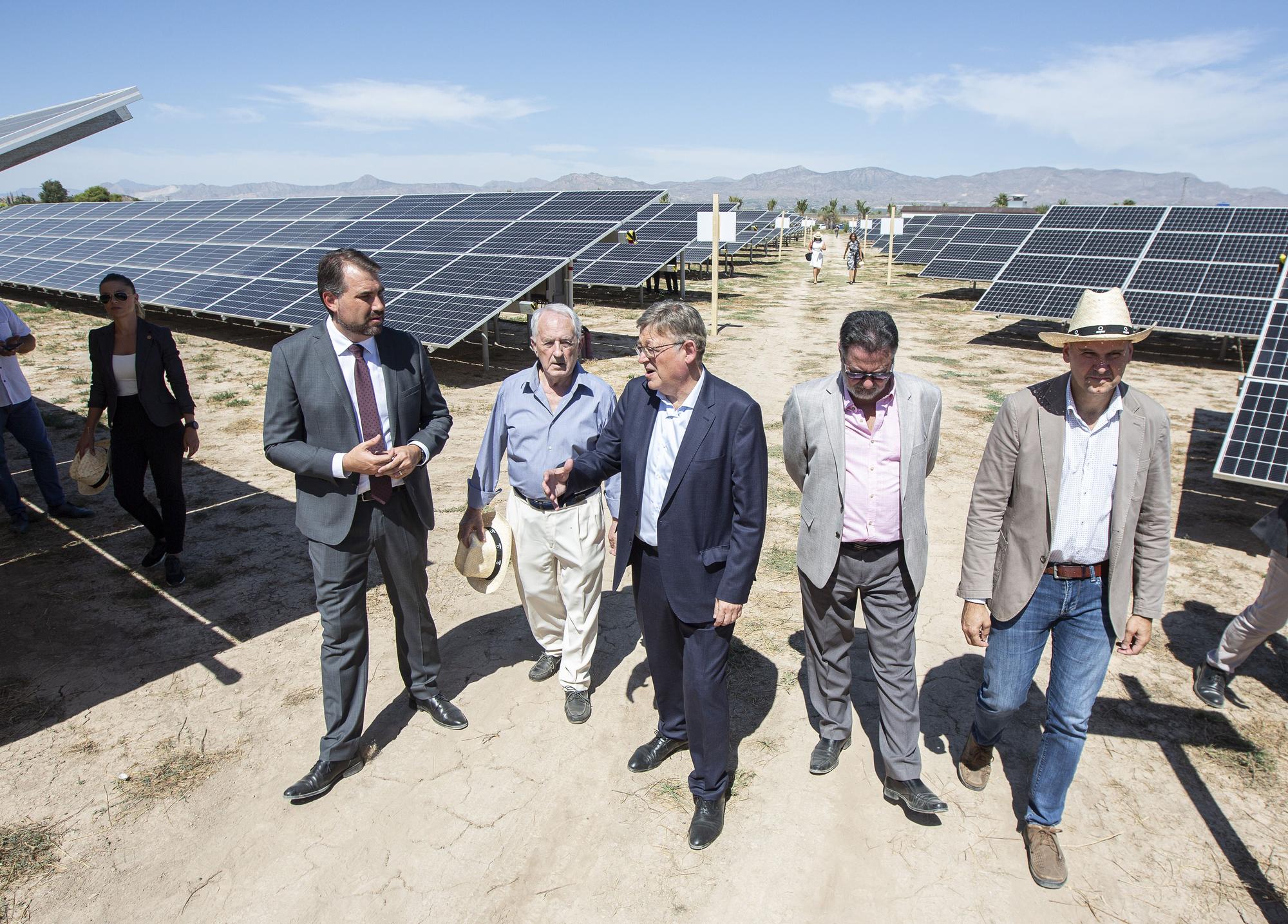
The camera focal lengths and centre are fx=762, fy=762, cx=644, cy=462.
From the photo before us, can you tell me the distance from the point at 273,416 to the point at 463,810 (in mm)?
1790

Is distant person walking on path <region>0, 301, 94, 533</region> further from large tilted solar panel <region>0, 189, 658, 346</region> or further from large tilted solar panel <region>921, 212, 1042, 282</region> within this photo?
large tilted solar panel <region>921, 212, 1042, 282</region>

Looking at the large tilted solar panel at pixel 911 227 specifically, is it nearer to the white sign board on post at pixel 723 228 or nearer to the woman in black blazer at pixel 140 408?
the white sign board on post at pixel 723 228

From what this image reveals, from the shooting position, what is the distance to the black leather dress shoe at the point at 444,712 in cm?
366

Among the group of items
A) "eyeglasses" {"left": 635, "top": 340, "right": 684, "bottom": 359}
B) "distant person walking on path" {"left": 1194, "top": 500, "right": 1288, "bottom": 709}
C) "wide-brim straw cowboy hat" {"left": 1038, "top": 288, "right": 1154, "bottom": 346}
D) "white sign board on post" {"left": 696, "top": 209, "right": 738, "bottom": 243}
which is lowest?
"distant person walking on path" {"left": 1194, "top": 500, "right": 1288, "bottom": 709}

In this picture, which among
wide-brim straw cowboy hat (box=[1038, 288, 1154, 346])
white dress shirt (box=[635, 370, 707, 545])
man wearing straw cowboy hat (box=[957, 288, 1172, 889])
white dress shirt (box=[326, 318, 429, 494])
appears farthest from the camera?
white dress shirt (box=[326, 318, 429, 494])

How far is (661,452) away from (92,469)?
415 cm

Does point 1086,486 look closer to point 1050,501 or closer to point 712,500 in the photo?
point 1050,501

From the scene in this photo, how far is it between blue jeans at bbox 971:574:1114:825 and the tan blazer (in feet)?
0.22

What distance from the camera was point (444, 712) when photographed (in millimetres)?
3682

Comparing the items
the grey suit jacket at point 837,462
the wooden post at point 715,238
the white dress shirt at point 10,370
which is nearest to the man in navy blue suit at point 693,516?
the grey suit jacket at point 837,462

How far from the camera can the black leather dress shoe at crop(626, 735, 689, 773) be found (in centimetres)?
338

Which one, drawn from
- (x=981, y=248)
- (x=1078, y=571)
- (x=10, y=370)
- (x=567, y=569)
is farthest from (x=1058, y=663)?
(x=981, y=248)

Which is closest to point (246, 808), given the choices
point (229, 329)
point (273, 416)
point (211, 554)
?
point (273, 416)

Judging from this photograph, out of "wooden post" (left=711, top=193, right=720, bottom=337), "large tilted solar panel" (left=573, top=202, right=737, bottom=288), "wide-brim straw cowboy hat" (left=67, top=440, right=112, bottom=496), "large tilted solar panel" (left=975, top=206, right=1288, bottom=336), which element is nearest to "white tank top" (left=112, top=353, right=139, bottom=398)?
"wide-brim straw cowboy hat" (left=67, top=440, right=112, bottom=496)
